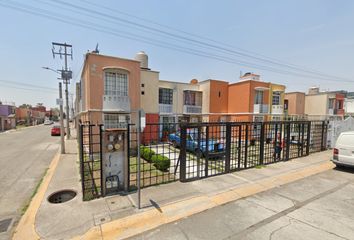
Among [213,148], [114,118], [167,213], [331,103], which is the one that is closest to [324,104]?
[331,103]

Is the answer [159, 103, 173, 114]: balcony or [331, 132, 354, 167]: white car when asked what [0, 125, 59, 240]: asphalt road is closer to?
[159, 103, 173, 114]: balcony

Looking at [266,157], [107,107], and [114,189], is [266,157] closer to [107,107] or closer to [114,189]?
[114,189]

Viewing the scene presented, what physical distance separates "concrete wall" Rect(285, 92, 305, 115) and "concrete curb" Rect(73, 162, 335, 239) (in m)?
28.3

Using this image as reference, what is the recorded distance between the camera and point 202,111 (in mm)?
22297

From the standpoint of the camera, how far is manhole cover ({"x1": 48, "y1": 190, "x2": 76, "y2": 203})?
17.7 feet

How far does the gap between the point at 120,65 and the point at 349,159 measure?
1407 cm

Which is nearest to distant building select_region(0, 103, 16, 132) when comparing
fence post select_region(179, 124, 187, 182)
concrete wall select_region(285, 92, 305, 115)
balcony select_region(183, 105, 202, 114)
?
balcony select_region(183, 105, 202, 114)

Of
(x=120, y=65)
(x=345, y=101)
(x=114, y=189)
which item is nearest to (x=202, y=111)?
(x=120, y=65)

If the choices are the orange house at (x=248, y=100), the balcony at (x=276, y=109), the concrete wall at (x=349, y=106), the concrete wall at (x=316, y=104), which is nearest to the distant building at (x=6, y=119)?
the orange house at (x=248, y=100)

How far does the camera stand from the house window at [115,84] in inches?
514

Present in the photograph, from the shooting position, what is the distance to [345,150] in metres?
7.65

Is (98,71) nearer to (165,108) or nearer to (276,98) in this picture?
(165,108)

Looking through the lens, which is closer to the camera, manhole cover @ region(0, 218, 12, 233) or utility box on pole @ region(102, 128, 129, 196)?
manhole cover @ region(0, 218, 12, 233)

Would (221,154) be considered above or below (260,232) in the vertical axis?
above
